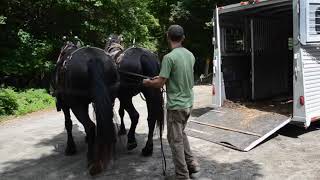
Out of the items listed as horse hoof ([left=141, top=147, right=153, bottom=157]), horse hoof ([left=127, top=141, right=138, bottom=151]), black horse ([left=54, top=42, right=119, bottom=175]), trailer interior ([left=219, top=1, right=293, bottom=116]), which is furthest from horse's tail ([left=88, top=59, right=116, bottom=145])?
trailer interior ([left=219, top=1, right=293, bottom=116])

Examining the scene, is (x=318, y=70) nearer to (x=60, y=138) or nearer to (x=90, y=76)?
(x=90, y=76)

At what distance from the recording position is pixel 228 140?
23.3ft

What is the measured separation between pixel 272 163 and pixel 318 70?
95.4 inches

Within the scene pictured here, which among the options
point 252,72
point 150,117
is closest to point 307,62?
point 252,72

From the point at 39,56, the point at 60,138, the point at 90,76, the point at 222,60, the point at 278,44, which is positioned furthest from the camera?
Answer: the point at 39,56

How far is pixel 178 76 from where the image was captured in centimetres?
513

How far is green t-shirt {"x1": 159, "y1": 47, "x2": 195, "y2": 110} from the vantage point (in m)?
5.07

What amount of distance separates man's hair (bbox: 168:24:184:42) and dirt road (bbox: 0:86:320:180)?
1.89 m

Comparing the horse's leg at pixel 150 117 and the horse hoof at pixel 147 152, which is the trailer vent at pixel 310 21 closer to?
the horse's leg at pixel 150 117

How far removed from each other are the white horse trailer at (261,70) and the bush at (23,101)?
19.5 ft

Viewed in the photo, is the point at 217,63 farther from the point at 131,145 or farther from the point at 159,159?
the point at 159,159

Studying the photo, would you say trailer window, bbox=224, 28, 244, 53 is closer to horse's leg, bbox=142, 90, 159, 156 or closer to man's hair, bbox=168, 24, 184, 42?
horse's leg, bbox=142, 90, 159, 156

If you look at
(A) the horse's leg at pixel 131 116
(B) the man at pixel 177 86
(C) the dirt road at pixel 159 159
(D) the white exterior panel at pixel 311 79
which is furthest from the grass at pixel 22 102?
(D) the white exterior panel at pixel 311 79

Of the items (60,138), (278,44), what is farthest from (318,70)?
(60,138)
